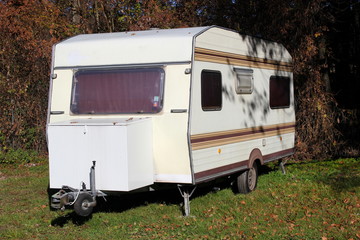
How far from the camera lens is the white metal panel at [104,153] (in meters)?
7.60

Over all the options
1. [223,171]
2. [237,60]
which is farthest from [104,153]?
[237,60]

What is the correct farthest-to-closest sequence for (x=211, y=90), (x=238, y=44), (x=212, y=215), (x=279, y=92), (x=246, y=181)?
(x=279, y=92), (x=246, y=181), (x=238, y=44), (x=211, y=90), (x=212, y=215)

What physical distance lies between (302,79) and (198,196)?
20.7 ft

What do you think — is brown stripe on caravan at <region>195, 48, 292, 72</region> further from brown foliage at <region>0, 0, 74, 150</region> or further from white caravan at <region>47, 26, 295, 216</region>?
brown foliage at <region>0, 0, 74, 150</region>

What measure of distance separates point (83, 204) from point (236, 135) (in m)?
3.03

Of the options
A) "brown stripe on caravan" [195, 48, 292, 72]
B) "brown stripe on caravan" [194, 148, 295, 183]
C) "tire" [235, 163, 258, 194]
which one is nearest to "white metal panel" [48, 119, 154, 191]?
"brown stripe on caravan" [194, 148, 295, 183]

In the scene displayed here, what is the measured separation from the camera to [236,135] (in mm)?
9477

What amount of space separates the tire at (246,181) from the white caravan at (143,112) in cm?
40

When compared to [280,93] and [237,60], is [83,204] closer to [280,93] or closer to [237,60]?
[237,60]

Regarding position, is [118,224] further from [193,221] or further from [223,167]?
[223,167]

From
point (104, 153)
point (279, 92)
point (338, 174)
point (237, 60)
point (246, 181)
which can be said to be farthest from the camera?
point (338, 174)

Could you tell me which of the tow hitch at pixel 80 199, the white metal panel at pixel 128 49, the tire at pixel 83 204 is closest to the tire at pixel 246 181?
the white metal panel at pixel 128 49

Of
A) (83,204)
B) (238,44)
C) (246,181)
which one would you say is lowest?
(246,181)

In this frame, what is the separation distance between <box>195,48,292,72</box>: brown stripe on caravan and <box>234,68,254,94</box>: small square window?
0.12 metres
